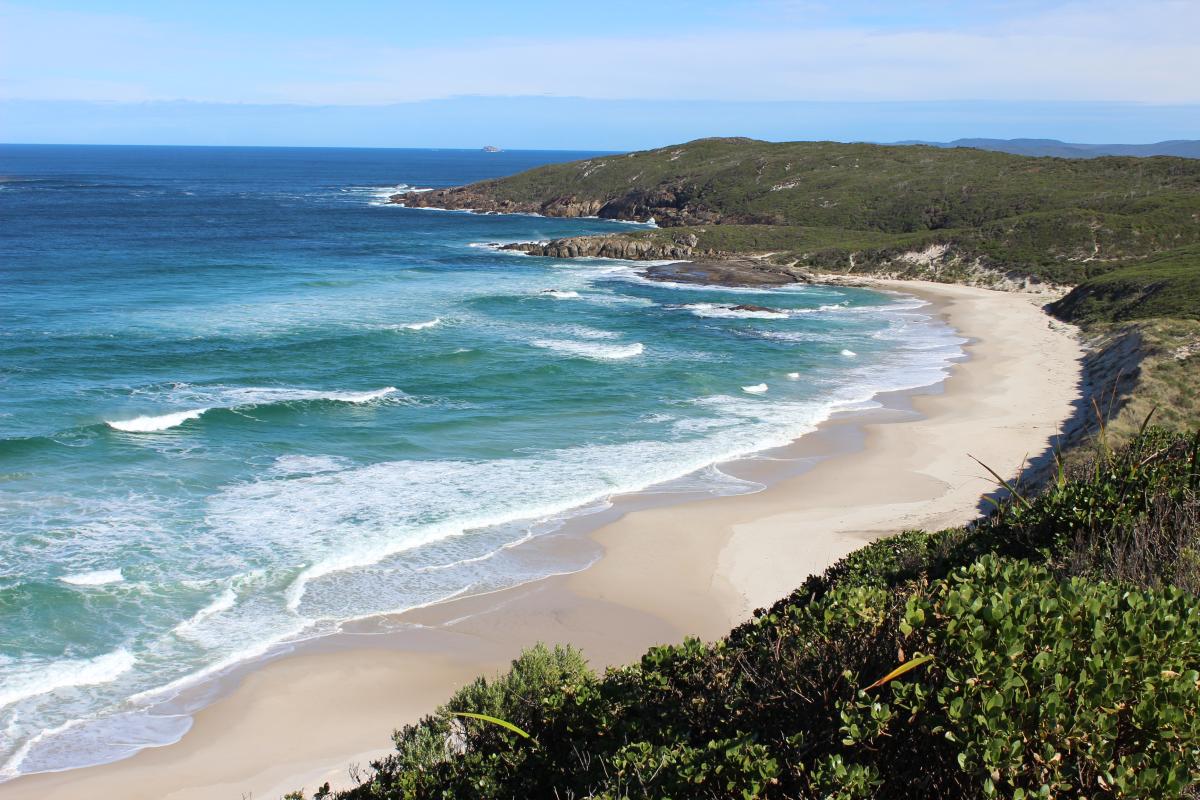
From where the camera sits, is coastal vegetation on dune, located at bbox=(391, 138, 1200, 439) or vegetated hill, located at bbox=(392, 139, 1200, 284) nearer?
coastal vegetation on dune, located at bbox=(391, 138, 1200, 439)

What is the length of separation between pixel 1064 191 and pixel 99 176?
148 metres

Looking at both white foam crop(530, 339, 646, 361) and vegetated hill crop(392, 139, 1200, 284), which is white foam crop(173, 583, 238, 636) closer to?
white foam crop(530, 339, 646, 361)

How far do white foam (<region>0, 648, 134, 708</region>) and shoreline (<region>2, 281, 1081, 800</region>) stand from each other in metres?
2.12

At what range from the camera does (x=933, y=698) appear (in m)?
5.32

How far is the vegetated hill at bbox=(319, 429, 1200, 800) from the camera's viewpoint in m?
4.78

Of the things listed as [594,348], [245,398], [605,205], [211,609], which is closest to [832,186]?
[605,205]

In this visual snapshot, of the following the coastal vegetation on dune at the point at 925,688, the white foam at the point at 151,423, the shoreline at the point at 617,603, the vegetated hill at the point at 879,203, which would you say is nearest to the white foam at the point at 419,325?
the white foam at the point at 151,423

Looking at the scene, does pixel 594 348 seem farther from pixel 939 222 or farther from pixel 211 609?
pixel 939 222

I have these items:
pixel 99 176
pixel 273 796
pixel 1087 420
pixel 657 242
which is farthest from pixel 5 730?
pixel 99 176

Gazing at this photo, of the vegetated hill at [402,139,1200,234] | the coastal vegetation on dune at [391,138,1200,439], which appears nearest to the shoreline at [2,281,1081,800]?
the coastal vegetation on dune at [391,138,1200,439]

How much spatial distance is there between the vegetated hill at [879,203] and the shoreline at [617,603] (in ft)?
126

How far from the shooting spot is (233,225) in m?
81.1

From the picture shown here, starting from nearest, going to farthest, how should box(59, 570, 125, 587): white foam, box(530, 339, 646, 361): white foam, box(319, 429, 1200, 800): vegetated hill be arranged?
1. box(319, 429, 1200, 800): vegetated hill
2. box(59, 570, 125, 587): white foam
3. box(530, 339, 646, 361): white foam

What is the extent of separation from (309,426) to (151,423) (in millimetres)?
4521
